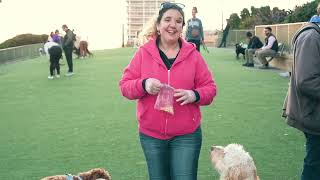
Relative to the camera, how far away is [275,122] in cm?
858

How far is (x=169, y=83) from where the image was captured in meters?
3.77

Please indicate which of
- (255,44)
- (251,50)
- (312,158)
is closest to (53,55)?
(251,50)

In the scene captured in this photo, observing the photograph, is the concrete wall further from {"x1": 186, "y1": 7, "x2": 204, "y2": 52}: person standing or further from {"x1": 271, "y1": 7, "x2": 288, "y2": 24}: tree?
{"x1": 271, "y1": 7, "x2": 288, "y2": 24}: tree

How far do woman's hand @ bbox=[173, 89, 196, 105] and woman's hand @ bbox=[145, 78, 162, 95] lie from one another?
130 mm

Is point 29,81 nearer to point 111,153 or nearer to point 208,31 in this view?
point 111,153

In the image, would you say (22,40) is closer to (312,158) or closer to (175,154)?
(312,158)

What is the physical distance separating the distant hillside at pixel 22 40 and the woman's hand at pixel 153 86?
3263 cm

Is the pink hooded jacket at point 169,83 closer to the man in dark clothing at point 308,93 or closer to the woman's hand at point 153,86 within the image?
the woman's hand at point 153,86

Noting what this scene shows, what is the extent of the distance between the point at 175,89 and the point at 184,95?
0.29ft

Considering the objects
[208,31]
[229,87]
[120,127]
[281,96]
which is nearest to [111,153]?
[120,127]

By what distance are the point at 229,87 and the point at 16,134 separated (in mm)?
6602

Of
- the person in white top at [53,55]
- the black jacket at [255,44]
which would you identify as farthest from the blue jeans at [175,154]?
the black jacket at [255,44]

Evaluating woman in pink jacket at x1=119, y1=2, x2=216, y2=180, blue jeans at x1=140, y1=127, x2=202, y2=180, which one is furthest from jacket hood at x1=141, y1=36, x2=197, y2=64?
blue jeans at x1=140, y1=127, x2=202, y2=180

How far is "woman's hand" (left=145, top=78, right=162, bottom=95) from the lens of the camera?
3.63 meters
